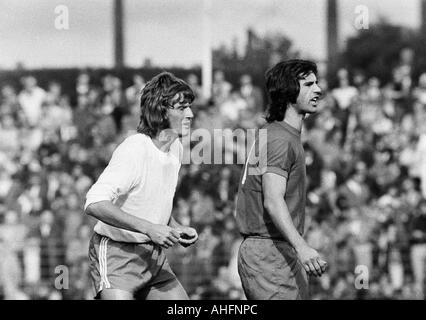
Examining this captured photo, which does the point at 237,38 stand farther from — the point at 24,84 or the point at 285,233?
the point at 285,233

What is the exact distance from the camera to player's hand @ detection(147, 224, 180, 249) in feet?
19.2

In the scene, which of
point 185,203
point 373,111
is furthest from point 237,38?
point 185,203

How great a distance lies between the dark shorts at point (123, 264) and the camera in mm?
6273

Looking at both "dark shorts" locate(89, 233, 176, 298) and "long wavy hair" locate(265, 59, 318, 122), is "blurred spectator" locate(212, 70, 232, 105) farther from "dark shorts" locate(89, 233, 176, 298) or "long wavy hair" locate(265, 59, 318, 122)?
"dark shorts" locate(89, 233, 176, 298)

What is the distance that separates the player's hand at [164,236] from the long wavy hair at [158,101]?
74cm

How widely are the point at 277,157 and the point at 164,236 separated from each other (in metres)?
0.90

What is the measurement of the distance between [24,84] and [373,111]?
259 inches

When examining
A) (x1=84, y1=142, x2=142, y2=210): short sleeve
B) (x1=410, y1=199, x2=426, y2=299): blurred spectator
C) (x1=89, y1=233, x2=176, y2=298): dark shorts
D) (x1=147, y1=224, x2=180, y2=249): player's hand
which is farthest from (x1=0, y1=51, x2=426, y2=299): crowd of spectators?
(x1=147, y1=224, x2=180, y2=249): player's hand

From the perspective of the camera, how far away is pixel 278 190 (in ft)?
20.3

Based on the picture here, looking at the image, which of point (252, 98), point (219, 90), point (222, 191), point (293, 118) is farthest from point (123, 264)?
point (219, 90)

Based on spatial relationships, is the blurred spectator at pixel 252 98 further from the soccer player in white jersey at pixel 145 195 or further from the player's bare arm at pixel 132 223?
the player's bare arm at pixel 132 223

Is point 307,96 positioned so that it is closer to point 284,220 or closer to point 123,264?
point 284,220

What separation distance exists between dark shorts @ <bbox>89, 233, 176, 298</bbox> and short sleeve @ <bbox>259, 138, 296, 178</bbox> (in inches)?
33.3

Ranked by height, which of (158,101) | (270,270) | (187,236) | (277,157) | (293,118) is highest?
(158,101)
